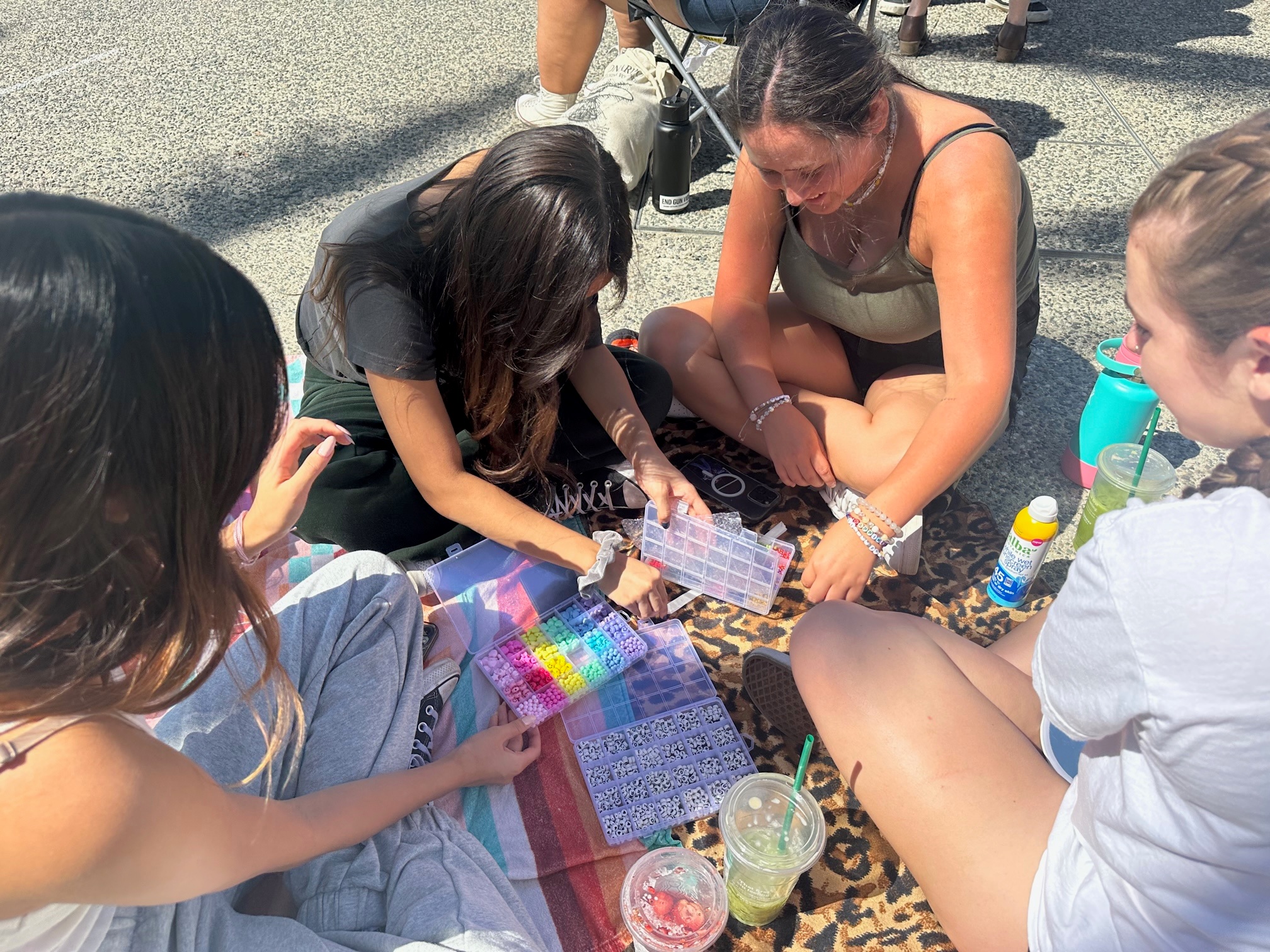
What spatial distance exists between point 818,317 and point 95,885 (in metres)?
1.79

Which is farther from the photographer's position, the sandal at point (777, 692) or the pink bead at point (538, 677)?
the pink bead at point (538, 677)

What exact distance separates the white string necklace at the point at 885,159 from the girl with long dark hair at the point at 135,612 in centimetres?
128

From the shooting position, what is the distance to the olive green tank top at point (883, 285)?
1895mm

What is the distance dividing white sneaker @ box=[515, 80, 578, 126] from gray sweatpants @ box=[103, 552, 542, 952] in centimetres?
200

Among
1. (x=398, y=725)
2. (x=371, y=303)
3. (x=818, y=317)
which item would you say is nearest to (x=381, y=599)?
(x=398, y=725)

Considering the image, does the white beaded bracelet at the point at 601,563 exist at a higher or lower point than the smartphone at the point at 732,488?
higher

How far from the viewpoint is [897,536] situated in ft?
5.99

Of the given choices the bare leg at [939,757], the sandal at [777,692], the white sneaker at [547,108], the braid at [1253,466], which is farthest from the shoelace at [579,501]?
the white sneaker at [547,108]

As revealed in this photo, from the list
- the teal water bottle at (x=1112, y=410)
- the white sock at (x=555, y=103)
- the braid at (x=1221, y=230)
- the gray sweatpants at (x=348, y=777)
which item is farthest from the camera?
the white sock at (x=555, y=103)

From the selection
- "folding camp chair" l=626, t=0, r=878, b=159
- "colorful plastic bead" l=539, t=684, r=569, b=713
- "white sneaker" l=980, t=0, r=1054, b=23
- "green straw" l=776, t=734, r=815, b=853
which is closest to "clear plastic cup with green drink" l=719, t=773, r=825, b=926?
"green straw" l=776, t=734, r=815, b=853

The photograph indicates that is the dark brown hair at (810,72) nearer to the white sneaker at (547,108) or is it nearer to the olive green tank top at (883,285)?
the olive green tank top at (883,285)

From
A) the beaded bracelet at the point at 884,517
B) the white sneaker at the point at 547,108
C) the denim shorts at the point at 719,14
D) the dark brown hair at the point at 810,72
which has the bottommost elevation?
the beaded bracelet at the point at 884,517

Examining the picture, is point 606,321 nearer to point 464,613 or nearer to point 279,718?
point 464,613

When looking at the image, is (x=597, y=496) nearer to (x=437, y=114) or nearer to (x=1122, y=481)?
(x=1122, y=481)
